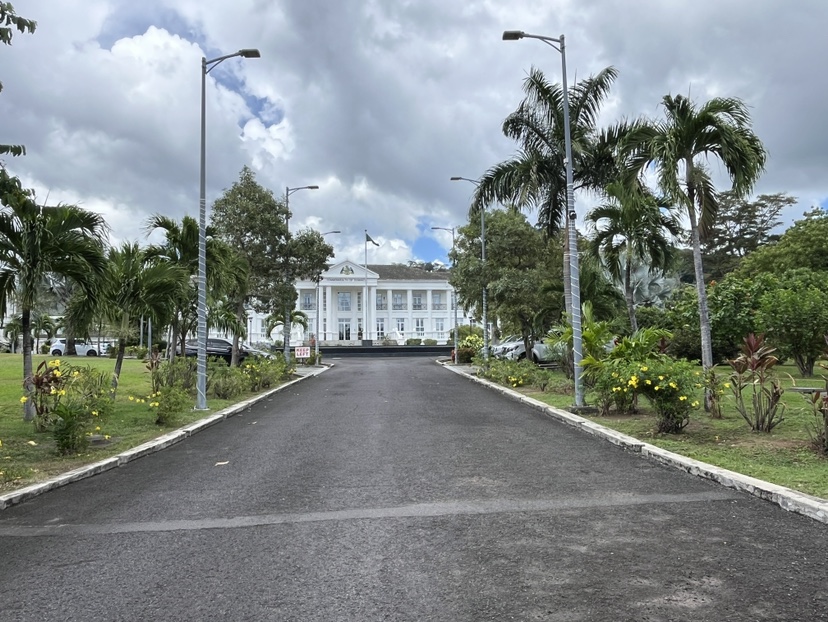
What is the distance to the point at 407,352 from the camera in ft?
187

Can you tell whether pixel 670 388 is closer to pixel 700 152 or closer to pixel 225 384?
pixel 700 152

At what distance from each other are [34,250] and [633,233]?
14050 mm

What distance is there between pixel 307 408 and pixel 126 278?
512 cm

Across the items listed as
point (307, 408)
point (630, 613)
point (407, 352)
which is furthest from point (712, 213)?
point (407, 352)

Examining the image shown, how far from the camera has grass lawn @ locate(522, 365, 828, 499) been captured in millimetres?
7004

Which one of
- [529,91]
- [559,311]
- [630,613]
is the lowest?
[630,613]

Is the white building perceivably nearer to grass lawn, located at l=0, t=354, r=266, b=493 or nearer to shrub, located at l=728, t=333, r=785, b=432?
grass lawn, located at l=0, t=354, r=266, b=493

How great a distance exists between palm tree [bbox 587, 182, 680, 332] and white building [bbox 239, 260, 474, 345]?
60.6m

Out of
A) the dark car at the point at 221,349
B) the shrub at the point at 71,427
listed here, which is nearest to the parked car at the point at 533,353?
the dark car at the point at 221,349

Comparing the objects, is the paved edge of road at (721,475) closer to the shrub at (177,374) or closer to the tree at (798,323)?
the shrub at (177,374)

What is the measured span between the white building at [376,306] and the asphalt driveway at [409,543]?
7096cm

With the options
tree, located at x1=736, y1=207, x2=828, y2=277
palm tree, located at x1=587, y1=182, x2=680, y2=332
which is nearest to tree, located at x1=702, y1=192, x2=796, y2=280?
tree, located at x1=736, y1=207, x2=828, y2=277

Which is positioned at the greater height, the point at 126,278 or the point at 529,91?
the point at 529,91

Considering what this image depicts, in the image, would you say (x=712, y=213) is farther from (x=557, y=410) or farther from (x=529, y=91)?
(x=529, y=91)
